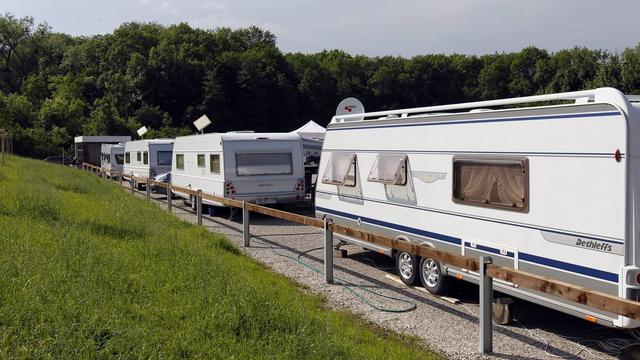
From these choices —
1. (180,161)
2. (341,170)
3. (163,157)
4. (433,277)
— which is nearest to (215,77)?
(163,157)

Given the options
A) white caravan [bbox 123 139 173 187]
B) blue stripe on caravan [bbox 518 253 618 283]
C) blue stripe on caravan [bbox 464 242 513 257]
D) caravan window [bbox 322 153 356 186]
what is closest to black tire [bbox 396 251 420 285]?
blue stripe on caravan [bbox 464 242 513 257]

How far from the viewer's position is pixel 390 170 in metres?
9.35

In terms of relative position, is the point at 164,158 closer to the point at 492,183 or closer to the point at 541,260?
the point at 492,183

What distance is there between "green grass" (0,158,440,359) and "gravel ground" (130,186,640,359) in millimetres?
419

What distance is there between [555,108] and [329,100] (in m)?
81.8

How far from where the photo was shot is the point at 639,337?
6.57m

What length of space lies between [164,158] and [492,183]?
68.0ft

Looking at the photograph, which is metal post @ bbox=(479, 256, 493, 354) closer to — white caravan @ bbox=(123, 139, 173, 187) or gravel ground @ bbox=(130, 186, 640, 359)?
gravel ground @ bbox=(130, 186, 640, 359)

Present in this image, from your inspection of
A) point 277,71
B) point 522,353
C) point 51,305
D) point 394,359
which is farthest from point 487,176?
point 277,71

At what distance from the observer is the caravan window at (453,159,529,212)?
6910mm

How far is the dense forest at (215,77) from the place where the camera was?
7188cm

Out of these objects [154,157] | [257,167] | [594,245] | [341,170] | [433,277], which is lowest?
[433,277]

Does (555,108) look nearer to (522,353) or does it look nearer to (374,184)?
(522,353)

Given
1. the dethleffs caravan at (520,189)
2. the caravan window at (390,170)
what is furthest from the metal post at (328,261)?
the caravan window at (390,170)
